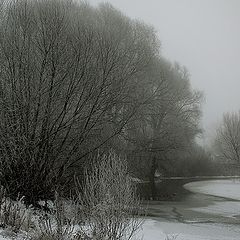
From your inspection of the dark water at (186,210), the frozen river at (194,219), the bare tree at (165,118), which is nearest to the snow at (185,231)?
the frozen river at (194,219)

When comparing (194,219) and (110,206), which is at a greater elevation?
(110,206)

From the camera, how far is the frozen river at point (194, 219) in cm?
1303

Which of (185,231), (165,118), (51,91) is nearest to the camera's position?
(185,231)

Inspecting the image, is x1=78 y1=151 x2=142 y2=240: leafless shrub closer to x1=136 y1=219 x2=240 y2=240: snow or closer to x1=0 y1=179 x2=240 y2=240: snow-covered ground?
x1=0 y1=179 x2=240 y2=240: snow-covered ground

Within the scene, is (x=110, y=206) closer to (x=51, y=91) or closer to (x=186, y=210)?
(x=51, y=91)

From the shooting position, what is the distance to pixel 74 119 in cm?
1566

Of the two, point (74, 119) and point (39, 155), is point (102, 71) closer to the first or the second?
point (74, 119)

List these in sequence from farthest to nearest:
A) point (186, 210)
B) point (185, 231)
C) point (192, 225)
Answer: point (186, 210) < point (192, 225) < point (185, 231)

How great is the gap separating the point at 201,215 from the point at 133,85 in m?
7.38

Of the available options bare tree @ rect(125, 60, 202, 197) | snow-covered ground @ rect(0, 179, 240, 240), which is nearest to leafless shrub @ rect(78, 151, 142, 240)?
snow-covered ground @ rect(0, 179, 240, 240)

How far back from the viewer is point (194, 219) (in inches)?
661

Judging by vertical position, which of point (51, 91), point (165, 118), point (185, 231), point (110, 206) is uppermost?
point (165, 118)

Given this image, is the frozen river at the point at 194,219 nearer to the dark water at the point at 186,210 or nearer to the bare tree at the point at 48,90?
the dark water at the point at 186,210

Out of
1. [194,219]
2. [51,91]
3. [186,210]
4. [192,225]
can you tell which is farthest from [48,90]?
[186,210]
